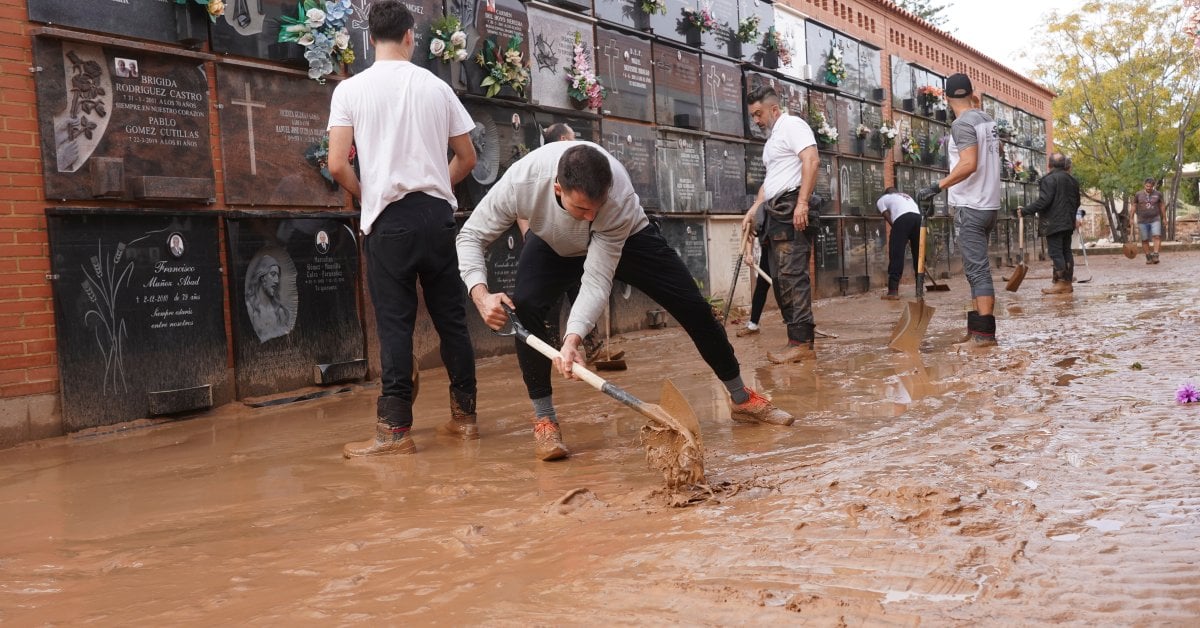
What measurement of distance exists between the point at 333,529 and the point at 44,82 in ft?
12.3

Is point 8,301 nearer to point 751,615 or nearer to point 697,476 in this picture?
point 697,476

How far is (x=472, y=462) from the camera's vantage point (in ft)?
12.9

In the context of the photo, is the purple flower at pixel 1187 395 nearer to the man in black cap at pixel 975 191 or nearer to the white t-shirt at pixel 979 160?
the man in black cap at pixel 975 191

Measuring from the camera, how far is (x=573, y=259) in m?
4.12

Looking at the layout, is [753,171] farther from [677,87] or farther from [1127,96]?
[1127,96]

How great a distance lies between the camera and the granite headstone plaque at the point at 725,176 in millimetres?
12172

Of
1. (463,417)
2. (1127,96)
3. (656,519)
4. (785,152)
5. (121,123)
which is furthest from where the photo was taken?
(1127,96)

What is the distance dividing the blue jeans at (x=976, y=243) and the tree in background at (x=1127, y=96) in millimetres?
29705

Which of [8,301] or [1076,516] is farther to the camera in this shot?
[8,301]

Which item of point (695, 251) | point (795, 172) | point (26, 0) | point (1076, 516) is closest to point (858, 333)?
point (795, 172)

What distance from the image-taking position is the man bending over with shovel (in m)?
3.49

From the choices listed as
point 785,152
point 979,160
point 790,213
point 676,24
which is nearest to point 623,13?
point 676,24

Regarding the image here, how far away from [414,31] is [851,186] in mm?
10422

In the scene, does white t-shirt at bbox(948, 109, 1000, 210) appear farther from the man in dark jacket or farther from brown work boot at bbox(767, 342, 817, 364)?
the man in dark jacket
